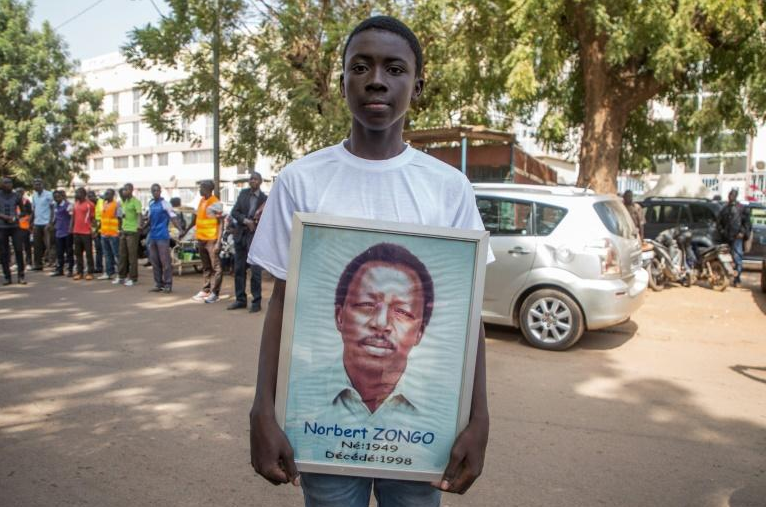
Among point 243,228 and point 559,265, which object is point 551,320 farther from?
point 243,228

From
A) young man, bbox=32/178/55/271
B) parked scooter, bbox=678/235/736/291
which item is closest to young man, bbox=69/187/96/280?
young man, bbox=32/178/55/271

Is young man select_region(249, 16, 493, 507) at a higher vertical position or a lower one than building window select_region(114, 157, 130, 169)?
lower

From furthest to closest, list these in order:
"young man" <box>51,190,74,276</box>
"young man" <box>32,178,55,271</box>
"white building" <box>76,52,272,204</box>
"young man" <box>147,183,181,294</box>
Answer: "white building" <box>76,52,272,204</box>
"young man" <box>32,178,55,271</box>
"young man" <box>51,190,74,276</box>
"young man" <box>147,183,181,294</box>

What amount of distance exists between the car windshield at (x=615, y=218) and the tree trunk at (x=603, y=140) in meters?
4.50

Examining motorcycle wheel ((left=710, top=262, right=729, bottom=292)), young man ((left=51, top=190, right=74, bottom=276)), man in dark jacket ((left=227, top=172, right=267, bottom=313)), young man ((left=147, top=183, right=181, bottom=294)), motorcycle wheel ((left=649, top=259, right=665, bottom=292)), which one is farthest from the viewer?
young man ((left=51, top=190, right=74, bottom=276))

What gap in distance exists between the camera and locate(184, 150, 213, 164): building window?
43.9m

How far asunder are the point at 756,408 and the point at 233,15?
39.0 feet

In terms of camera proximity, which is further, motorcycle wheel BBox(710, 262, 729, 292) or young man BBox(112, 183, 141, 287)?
motorcycle wheel BBox(710, 262, 729, 292)

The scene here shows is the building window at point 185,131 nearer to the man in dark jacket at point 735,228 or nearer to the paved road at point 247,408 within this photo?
the paved road at point 247,408

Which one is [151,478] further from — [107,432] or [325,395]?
[325,395]

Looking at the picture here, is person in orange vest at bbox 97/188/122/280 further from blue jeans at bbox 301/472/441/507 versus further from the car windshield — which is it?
blue jeans at bbox 301/472/441/507

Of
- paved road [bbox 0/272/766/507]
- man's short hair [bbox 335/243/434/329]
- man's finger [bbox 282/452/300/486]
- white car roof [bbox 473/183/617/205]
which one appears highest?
white car roof [bbox 473/183/617/205]

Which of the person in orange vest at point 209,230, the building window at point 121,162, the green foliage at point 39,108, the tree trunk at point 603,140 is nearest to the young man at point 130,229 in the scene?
the person in orange vest at point 209,230

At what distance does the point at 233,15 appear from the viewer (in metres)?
13.4
